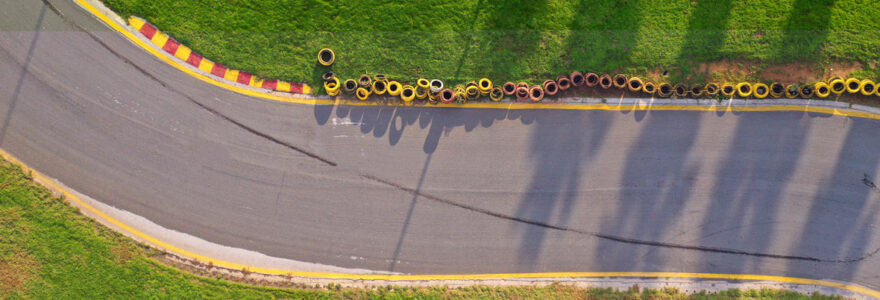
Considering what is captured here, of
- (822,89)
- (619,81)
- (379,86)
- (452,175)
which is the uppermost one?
(822,89)

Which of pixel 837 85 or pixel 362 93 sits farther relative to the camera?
pixel 837 85

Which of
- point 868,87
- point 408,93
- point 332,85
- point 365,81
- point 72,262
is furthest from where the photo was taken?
point 868,87

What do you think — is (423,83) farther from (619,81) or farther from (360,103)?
(619,81)

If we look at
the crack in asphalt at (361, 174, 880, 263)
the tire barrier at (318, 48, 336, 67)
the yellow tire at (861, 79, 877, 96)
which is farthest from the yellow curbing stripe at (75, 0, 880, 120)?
the crack in asphalt at (361, 174, 880, 263)

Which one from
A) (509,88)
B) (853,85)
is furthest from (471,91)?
(853,85)

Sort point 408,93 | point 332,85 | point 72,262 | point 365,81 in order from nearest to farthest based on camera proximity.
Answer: point 72,262 → point 332,85 → point 365,81 → point 408,93

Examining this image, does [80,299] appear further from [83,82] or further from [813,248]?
[813,248]

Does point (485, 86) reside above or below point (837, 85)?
below
